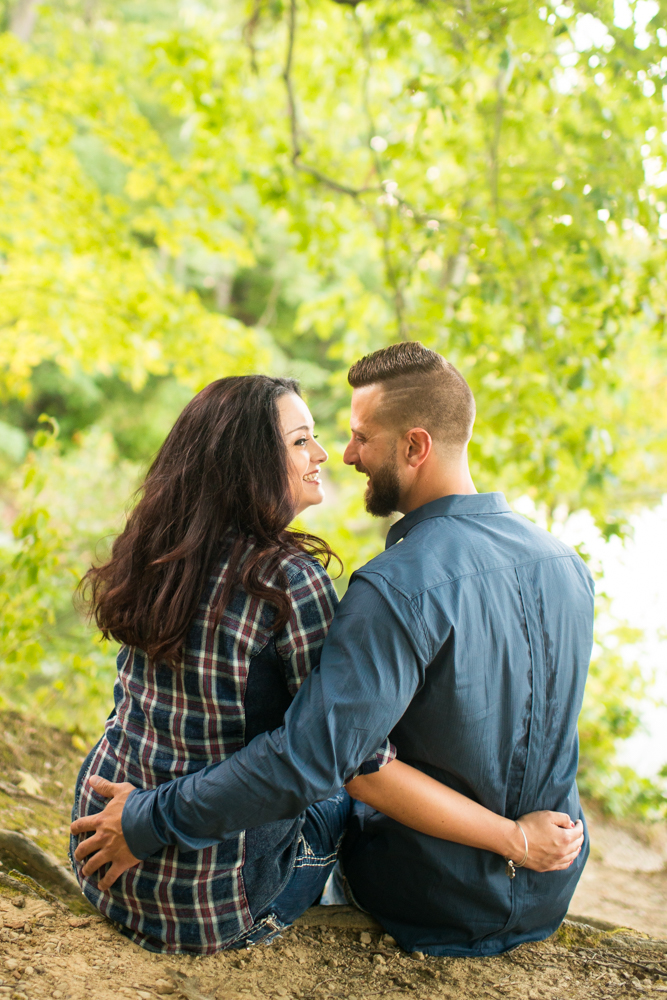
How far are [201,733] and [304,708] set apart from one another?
0.29 metres

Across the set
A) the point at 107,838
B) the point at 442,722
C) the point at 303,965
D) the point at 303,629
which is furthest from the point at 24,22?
the point at 303,965

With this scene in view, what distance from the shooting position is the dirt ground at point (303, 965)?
1.40 meters

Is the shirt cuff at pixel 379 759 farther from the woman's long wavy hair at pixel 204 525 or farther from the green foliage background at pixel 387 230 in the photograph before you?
the green foliage background at pixel 387 230

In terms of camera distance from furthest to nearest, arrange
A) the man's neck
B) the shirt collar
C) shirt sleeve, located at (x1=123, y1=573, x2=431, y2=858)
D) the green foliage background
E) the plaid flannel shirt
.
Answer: the green foliage background → the man's neck → the shirt collar → the plaid flannel shirt → shirt sleeve, located at (x1=123, y1=573, x2=431, y2=858)

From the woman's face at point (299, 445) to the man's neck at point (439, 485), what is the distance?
0.86 ft

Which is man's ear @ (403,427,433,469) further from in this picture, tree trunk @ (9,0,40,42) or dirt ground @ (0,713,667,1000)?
tree trunk @ (9,0,40,42)

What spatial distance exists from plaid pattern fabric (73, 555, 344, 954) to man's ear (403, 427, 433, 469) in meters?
0.46

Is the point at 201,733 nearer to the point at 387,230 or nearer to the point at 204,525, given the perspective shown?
the point at 204,525

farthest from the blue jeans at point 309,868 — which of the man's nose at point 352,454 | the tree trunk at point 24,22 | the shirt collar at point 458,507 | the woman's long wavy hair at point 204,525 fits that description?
the tree trunk at point 24,22

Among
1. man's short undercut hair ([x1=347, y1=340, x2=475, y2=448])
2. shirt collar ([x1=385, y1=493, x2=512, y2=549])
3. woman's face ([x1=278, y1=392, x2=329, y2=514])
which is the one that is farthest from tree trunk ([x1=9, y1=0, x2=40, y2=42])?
shirt collar ([x1=385, y1=493, x2=512, y2=549])

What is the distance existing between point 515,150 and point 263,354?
2.45 metres

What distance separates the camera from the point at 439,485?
5.94 feet

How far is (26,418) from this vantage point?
52.7ft

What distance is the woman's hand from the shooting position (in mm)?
1577
